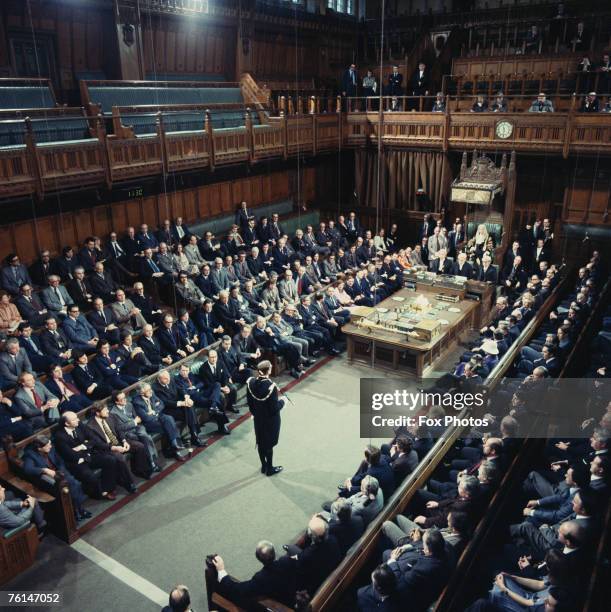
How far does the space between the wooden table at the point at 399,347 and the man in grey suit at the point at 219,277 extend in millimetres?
2331

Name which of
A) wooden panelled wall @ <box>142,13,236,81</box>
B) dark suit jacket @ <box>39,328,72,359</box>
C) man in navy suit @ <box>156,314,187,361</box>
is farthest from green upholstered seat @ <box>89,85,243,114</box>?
dark suit jacket @ <box>39,328,72,359</box>

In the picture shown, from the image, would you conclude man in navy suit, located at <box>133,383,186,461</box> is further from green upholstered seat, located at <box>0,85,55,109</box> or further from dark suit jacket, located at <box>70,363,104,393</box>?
green upholstered seat, located at <box>0,85,55,109</box>

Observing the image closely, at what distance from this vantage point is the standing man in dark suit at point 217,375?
7723 mm

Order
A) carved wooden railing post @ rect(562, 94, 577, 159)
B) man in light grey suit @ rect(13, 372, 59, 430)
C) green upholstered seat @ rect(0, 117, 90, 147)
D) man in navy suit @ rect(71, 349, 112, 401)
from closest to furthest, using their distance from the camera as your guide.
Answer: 1. man in light grey suit @ rect(13, 372, 59, 430)
2. man in navy suit @ rect(71, 349, 112, 401)
3. green upholstered seat @ rect(0, 117, 90, 147)
4. carved wooden railing post @ rect(562, 94, 577, 159)

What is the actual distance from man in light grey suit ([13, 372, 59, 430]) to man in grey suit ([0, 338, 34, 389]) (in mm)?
384

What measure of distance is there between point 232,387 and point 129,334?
1583 millimetres

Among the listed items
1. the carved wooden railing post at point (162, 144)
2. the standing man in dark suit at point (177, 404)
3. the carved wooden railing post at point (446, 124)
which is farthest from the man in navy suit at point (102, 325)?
the carved wooden railing post at point (446, 124)

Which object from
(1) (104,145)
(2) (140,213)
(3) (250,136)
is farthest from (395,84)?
(1) (104,145)

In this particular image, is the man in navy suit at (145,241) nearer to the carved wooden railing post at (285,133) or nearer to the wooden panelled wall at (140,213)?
the wooden panelled wall at (140,213)

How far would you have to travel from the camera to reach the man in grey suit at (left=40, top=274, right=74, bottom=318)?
8234 mm

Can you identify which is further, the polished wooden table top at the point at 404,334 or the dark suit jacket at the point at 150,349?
the polished wooden table top at the point at 404,334

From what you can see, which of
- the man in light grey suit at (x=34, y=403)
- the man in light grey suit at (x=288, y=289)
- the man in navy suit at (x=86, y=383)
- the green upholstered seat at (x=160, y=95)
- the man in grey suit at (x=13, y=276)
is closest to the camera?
the man in light grey suit at (x=34, y=403)

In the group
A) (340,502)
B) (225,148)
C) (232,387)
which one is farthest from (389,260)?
(340,502)

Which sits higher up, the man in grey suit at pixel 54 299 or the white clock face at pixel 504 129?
the white clock face at pixel 504 129
